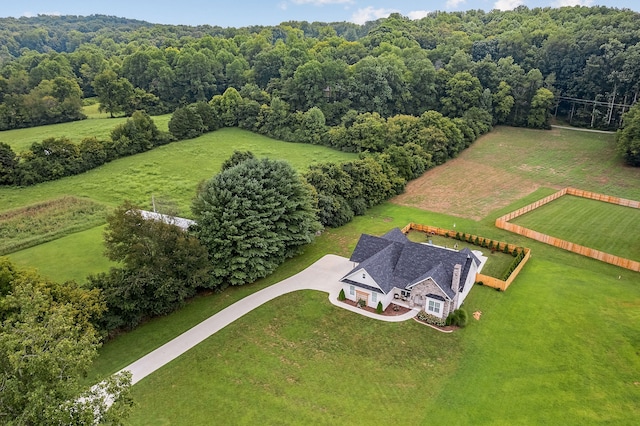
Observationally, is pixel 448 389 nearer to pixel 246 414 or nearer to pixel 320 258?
pixel 246 414

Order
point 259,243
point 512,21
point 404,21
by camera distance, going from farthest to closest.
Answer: point 404,21 < point 512,21 < point 259,243

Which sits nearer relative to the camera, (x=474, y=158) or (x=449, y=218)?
(x=449, y=218)

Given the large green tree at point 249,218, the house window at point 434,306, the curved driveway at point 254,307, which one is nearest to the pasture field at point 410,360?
the curved driveway at point 254,307

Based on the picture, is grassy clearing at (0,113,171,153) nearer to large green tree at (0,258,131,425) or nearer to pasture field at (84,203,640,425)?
pasture field at (84,203,640,425)

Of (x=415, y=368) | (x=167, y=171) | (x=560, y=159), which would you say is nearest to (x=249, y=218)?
(x=415, y=368)

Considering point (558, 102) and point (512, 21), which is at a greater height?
point (512, 21)

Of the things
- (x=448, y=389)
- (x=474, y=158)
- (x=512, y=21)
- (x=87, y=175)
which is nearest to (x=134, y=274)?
(x=448, y=389)
